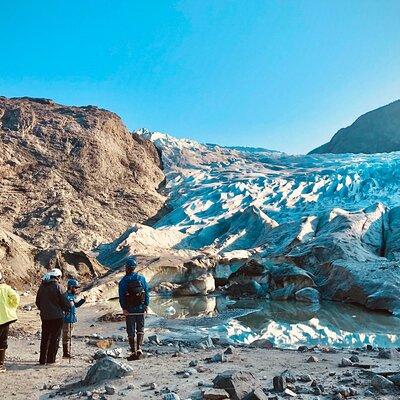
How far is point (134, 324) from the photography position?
7.38 meters

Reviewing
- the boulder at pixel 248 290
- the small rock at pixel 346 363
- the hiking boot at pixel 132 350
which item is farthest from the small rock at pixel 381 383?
the boulder at pixel 248 290

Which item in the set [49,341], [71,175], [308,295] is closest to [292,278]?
[308,295]

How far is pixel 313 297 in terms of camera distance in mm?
19672

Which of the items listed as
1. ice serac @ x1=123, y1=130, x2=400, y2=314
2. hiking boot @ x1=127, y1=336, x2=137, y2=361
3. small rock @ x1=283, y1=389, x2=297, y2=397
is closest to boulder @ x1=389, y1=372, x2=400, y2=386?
small rock @ x1=283, y1=389, x2=297, y2=397

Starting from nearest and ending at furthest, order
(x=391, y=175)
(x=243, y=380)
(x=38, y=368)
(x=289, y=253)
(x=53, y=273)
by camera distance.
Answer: (x=243, y=380) → (x=38, y=368) → (x=53, y=273) → (x=289, y=253) → (x=391, y=175)

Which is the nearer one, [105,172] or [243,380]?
[243,380]

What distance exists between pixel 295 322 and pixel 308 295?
5964 mm

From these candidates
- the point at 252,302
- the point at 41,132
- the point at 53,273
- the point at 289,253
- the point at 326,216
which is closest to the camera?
the point at 53,273

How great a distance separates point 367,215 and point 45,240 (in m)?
25.4

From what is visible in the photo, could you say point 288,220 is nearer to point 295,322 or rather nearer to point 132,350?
point 295,322

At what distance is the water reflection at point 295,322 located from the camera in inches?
453

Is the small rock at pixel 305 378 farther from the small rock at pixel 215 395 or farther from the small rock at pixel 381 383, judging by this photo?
the small rock at pixel 215 395

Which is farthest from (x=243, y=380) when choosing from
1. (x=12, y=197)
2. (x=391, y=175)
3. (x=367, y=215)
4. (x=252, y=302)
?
(x=391, y=175)

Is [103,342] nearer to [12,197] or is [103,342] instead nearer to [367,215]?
[367,215]
